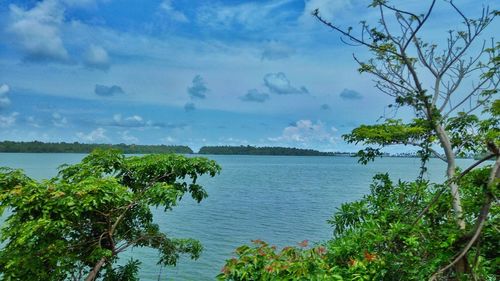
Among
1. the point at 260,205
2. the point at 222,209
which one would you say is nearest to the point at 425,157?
the point at 222,209

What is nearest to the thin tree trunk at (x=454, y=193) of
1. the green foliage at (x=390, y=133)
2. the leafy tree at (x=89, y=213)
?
the green foliage at (x=390, y=133)

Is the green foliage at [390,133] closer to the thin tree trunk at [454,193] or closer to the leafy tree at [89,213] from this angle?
the thin tree trunk at [454,193]

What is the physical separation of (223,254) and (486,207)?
11253 mm

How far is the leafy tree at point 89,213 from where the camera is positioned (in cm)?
483

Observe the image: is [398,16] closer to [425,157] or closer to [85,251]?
[425,157]

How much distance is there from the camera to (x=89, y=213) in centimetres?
577

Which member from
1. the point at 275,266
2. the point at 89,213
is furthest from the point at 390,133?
the point at 89,213

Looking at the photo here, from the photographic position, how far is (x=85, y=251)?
5883mm

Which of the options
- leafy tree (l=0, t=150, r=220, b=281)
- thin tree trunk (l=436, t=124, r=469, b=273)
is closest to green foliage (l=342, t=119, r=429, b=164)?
thin tree trunk (l=436, t=124, r=469, b=273)

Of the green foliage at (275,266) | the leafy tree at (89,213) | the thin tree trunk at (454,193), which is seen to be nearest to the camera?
the green foliage at (275,266)

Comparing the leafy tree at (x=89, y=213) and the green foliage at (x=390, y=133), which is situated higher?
the green foliage at (x=390, y=133)

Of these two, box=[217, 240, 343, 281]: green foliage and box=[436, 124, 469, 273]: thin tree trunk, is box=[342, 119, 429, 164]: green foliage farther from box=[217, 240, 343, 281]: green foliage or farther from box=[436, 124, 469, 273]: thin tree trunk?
box=[217, 240, 343, 281]: green foliage

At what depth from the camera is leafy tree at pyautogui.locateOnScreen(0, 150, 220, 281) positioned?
A: 4.83 meters

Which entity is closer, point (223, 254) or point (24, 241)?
point (24, 241)
